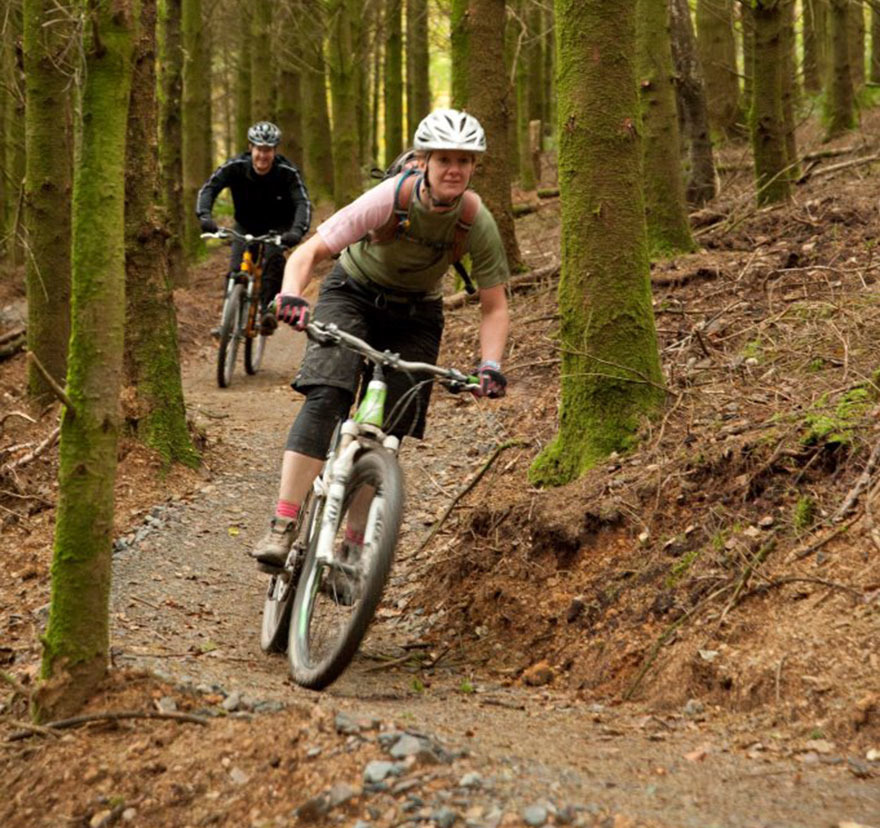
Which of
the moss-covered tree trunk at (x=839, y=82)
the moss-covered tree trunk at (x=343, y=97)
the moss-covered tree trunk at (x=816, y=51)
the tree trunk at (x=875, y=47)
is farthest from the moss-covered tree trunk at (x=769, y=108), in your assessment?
the tree trunk at (x=875, y=47)

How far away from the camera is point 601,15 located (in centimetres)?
616

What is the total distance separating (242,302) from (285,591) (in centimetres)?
653

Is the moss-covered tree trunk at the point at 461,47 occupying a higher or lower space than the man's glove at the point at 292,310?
higher

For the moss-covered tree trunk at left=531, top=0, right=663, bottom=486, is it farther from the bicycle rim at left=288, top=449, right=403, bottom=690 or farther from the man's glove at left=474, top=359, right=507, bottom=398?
the bicycle rim at left=288, top=449, right=403, bottom=690

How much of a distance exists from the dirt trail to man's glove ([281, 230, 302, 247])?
2.85m

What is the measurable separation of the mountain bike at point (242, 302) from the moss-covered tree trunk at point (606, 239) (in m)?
5.21

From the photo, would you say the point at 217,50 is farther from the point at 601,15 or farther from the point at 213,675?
the point at 213,675

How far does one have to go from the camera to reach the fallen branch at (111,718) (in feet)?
12.1

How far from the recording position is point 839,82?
17.9m

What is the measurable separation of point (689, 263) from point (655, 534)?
480 centimetres

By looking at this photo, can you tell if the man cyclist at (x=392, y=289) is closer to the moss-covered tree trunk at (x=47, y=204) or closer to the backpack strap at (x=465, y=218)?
→ the backpack strap at (x=465, y=218)

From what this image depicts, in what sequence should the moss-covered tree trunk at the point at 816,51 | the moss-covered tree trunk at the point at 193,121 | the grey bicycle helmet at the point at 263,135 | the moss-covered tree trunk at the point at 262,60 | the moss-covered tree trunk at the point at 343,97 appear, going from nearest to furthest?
1. the grey bicycle helmet at the point at 263,135
2. the moss-covered tree trunk at the point at 343,97
3. the moss-covered tree trunk at the point at 193,121
4. the moss-covered tree trunk at the point at 262,60
5. the moss-covered tree trunk at the point at 816,51

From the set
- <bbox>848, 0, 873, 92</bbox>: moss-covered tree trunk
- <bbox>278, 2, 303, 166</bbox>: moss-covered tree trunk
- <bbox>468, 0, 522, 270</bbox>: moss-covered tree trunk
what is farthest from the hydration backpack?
<bbox>278, 2, 303, 166</bbox>: moss-covered tree trunk

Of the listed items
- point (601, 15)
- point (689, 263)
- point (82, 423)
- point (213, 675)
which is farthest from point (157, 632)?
point (689, 263)
